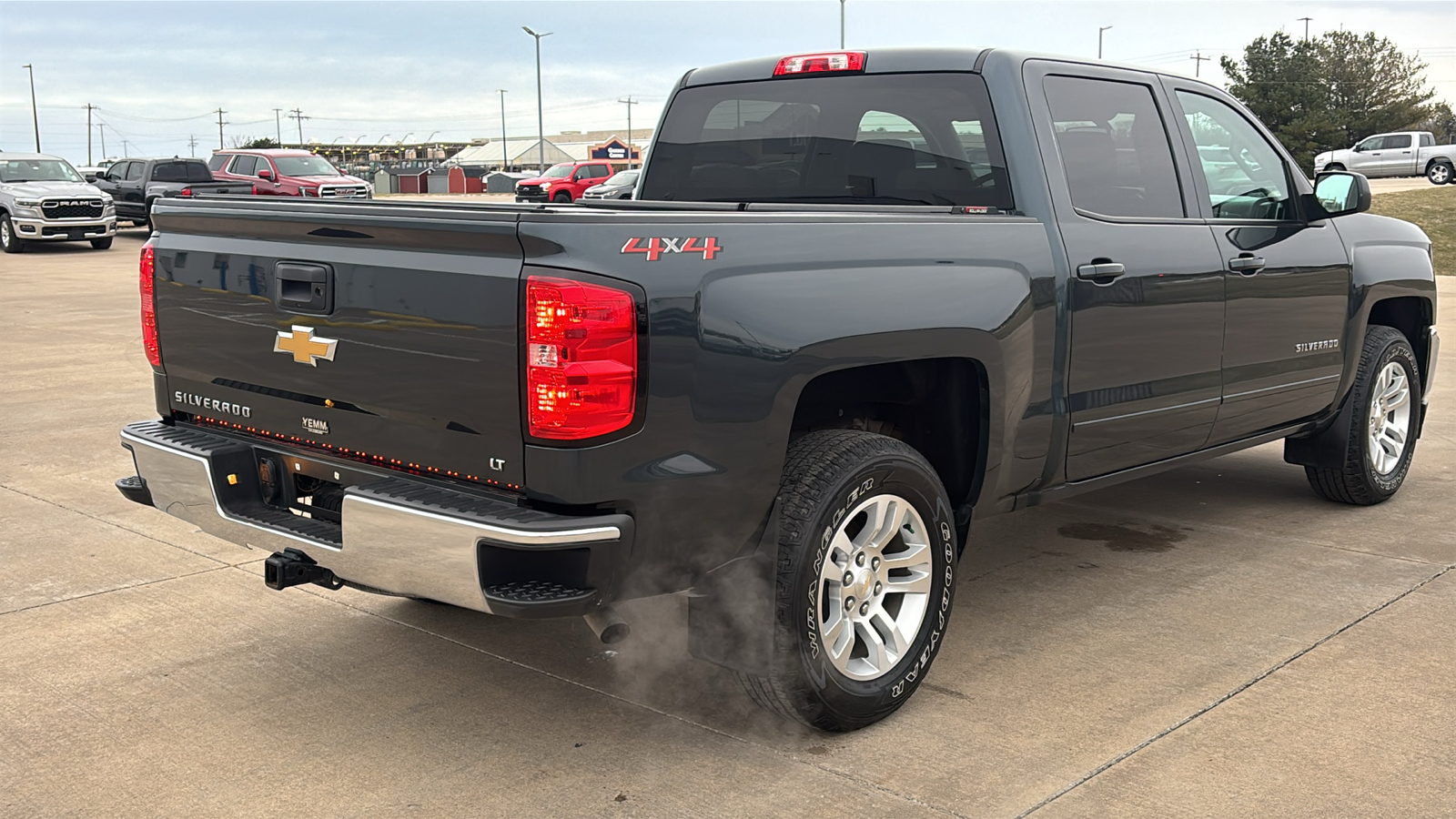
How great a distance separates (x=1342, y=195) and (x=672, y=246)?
3.48m

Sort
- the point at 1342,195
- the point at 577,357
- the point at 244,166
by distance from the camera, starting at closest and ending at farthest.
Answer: the point at 577,357 → the point at 1342,195 → the point at 244,166

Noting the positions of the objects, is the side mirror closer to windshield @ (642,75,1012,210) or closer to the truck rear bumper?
windshield @ (642,75,1012,210)

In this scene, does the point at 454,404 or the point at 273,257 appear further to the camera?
the point at 273,257

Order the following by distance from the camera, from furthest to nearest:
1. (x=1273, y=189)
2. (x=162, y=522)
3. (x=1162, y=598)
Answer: (x=162, y=522)
(x=1273, y=189)
(x=1162, y=598)

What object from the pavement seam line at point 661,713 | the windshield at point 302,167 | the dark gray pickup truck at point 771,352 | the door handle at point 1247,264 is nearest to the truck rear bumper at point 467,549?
the dark gray pickup truck at point 771,352

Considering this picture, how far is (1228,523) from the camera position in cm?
595

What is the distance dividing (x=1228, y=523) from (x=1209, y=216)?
64.9 inches

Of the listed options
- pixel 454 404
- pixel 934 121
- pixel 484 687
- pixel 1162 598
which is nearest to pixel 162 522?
pixel 484 687

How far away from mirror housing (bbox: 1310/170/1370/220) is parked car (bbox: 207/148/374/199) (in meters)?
24.6

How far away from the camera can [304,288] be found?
3.54 meters

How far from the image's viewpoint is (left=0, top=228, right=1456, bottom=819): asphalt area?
331 centimetres

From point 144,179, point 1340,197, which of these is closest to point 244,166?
point 144,179

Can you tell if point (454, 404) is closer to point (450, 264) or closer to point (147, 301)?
point (450, 264)

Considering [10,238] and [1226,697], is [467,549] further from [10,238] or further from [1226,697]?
[10,238]
